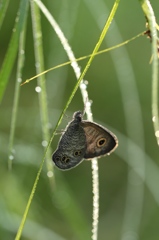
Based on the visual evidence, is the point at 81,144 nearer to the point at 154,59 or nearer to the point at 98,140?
the point at 98,140

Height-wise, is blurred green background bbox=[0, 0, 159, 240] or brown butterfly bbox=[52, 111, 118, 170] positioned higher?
blurred green background bbox=[0, 0, 159, 240]

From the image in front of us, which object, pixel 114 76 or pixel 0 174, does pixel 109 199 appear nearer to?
pixel 114 76

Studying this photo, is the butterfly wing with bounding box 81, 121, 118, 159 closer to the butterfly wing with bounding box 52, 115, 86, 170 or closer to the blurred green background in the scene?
the butterfly wing with bounding box 52, 115, 86, 170

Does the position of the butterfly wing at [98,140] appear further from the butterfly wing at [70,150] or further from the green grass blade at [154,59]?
the green grass blade at [154,59]

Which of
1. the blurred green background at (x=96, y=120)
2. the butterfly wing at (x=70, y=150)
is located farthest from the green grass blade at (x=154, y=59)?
the blurred green background at (x=96, y=120)

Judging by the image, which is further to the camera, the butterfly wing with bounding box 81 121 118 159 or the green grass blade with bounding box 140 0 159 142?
the butterfly wing with bounding box 81 121 118 159

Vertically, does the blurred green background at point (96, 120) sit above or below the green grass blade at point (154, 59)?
above

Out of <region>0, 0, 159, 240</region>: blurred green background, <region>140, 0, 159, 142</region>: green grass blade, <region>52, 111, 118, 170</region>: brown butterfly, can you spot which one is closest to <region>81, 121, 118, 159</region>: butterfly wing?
<region>52, 111, 118, 170</region>: brown butterfly
